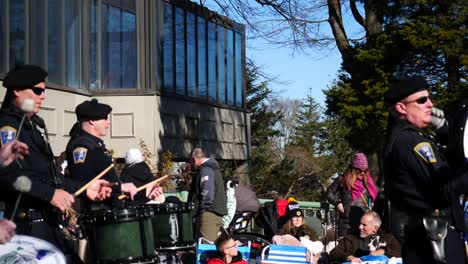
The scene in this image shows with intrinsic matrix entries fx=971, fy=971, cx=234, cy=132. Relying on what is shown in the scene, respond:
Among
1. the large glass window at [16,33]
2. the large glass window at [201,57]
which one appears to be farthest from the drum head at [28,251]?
the large glass window at [201,57]

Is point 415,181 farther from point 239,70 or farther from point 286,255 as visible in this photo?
point 239,70

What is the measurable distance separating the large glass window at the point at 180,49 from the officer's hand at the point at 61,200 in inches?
731

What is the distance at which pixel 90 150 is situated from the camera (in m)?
7.13

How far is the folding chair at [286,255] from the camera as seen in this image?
34.7 feet

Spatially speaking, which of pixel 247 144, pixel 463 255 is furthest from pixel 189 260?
pixel 247 144

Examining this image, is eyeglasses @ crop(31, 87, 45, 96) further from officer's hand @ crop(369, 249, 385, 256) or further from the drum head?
officer's hand @ crop(369, 249, 385, 256)

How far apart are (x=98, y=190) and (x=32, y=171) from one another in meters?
0.57

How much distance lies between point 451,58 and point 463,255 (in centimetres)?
1741

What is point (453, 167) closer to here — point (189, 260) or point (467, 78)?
point (189, 260)

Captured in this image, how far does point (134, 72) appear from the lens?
74.5 feet

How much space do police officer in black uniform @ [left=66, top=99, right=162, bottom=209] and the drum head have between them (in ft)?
4.45

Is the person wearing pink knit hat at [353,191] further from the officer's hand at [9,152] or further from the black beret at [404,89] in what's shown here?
the officer's hand at [9,152]

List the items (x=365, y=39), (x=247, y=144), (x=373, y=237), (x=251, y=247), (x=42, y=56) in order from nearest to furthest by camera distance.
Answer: (x=373, y=237) → (x=251, y=247) → (x=42, y=56) → (x=365, y=39) → (x=247, y=144)

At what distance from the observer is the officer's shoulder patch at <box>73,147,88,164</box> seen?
23.2 feet
